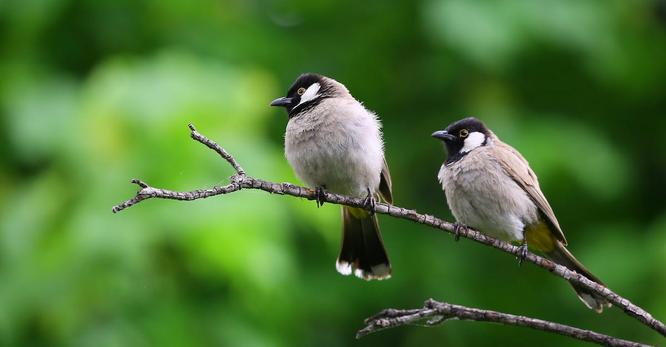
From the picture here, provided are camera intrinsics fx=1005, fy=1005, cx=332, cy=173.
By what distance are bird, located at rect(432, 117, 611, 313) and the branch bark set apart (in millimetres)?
1183

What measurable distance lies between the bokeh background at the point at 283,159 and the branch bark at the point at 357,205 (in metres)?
1.99

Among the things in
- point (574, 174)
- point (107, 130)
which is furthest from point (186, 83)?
point (574, 174)

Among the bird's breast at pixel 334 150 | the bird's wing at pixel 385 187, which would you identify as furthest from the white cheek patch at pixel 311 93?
the bird's wing at pixel 385 187

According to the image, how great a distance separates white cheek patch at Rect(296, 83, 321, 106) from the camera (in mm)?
4797

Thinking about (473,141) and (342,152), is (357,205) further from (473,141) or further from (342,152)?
(473,141)

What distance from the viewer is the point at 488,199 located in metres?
4.41

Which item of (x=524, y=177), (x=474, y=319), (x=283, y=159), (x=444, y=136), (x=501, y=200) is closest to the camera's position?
(x=474, y=319)

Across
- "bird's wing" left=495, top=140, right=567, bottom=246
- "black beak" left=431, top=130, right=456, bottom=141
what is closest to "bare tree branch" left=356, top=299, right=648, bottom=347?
"bird's wing" left=495, top=140, right=567, bottom=246

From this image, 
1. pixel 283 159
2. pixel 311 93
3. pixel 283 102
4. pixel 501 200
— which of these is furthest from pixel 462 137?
pixel 283 159

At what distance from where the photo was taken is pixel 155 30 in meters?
7.45

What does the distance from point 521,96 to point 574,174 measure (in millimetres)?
949

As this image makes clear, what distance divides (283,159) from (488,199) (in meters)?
1.92

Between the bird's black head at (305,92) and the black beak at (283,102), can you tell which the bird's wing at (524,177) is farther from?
the black beak at (283,102)

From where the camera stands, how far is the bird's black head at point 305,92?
15.6 feet
